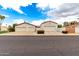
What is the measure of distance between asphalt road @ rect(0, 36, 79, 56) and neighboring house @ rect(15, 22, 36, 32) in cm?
11

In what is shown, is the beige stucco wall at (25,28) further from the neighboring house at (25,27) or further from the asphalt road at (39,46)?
the asphalt road at (39,46)

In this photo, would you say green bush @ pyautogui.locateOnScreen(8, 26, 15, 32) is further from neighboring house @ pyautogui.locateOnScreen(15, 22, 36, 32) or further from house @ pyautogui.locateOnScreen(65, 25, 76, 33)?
house @ pyautogui.locateOnScreen(65, 25, 76, 33)

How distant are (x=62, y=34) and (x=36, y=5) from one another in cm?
59

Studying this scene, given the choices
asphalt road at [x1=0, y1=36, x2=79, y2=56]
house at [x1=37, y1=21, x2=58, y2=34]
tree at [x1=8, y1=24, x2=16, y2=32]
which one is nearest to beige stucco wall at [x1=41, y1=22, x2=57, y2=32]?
house at [x1=37, y1=21, x2=58, y2=34]

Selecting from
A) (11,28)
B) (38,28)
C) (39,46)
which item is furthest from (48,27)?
(11,28)

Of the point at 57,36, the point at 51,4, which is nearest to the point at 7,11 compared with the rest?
the point at 51,4

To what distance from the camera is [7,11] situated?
275 centimetres

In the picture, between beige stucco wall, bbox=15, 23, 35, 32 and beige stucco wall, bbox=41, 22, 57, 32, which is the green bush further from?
beige stucco wall, bbox=41, 22, 57, 32

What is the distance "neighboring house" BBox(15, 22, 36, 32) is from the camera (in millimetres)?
2762

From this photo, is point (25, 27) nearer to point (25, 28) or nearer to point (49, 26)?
point (25, 28)

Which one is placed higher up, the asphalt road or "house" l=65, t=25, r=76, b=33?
"house" l=65, t=25, r=76, b=33

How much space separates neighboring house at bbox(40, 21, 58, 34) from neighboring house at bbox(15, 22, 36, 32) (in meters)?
0.14

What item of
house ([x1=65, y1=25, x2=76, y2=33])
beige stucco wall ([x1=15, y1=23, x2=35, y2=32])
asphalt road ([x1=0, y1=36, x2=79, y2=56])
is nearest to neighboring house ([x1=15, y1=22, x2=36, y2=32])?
beige stucco wall ([x1=15, y1=23, x2=35, y2=32])

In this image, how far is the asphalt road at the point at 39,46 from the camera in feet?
9.05
